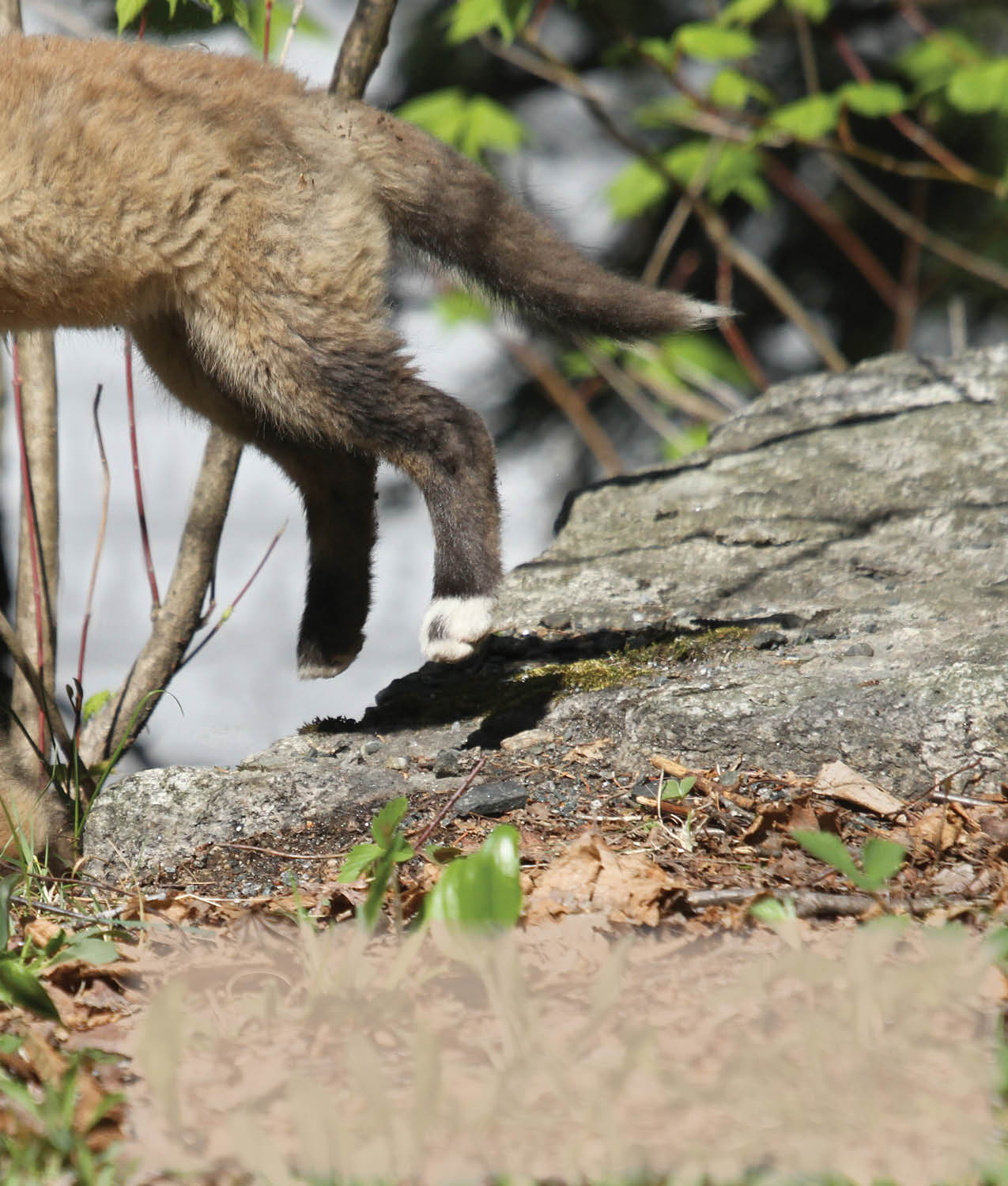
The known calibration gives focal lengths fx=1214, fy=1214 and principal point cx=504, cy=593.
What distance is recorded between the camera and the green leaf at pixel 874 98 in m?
6.51

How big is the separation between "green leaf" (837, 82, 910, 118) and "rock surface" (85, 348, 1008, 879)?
1754 millimetres

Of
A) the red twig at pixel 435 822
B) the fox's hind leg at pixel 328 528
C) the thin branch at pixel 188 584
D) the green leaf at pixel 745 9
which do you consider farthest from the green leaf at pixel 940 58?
the red twig at pixel 435 822

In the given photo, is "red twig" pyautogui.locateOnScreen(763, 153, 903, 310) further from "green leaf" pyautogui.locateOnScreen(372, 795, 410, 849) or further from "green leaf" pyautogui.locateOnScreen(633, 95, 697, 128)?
"green leaf" pyautogui.locateOnScreen(372, 795, 410, 849)

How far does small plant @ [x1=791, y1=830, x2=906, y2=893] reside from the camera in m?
2.22

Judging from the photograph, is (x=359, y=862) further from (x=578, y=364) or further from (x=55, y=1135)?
(x=578, y=364)

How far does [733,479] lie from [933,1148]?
3.67 m

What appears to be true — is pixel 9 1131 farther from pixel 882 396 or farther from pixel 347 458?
pixel 882 396

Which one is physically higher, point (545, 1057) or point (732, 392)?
point (732, 392)

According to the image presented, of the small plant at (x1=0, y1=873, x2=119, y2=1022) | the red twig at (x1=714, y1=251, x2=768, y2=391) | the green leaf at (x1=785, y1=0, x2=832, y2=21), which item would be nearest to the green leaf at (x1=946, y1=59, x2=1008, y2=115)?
the green leaf at (x1=785, y1=0, x2=832, y2=21)

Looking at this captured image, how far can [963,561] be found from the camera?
13.7 ft

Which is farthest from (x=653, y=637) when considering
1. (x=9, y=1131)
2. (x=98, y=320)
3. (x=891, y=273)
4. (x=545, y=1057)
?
(x=891, y=273)

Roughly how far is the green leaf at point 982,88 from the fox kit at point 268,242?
294 cm

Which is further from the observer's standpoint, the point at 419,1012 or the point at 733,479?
the point at 733,479

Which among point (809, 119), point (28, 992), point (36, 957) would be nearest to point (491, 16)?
point (809, 119)
